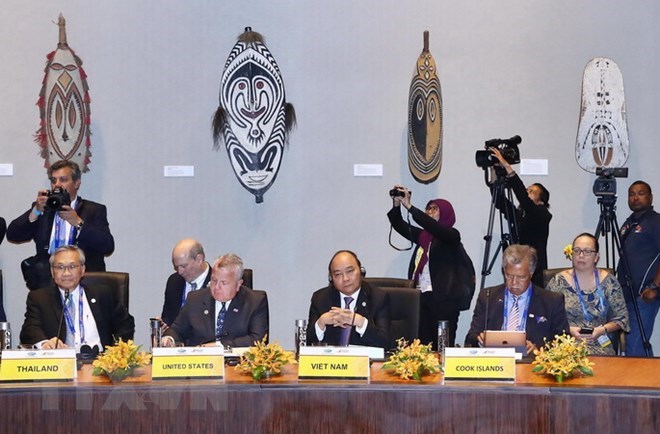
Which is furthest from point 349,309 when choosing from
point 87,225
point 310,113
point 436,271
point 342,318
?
point 310,113

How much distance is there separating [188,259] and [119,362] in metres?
1.57

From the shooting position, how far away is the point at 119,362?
3.36 m

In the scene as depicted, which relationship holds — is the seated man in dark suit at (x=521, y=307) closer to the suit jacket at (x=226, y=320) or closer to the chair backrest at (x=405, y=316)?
the chair backrest at (x=405, y=316)

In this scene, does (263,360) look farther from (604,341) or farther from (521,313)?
(604,341)

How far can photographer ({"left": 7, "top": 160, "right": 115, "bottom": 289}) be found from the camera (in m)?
5.38

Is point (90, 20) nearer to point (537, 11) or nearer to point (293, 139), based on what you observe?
point (293, 139)

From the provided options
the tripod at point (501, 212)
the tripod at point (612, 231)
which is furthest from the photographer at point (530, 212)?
the tripod at point (612, 231)

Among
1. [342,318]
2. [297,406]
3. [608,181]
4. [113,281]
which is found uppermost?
[608,181]

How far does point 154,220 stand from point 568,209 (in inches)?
106

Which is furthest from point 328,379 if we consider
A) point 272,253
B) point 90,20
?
point 90,20

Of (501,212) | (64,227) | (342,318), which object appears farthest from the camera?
(501,212)

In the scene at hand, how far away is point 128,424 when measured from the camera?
10.6 ft

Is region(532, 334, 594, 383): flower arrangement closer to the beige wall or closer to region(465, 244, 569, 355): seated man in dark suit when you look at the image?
region(465, 244, 569, 355): seated man in dark suit

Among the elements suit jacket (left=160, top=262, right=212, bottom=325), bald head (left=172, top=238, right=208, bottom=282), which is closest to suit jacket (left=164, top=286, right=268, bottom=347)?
bald head (left=172, top=238, right=208, bottom=282)
